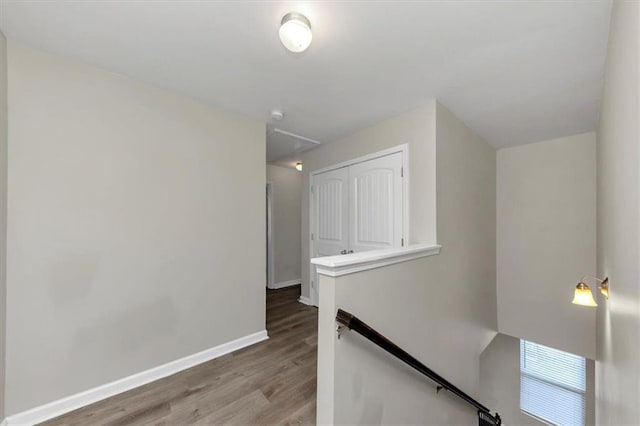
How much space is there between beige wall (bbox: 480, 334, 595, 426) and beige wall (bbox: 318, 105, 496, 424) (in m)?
0.97

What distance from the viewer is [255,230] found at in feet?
9.22

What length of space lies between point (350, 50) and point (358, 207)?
1803 millimetres

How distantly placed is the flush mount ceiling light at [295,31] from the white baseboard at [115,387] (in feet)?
8.51

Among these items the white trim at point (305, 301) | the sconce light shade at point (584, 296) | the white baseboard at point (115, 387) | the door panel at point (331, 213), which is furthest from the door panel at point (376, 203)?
the white baseboard at point (115, 387)

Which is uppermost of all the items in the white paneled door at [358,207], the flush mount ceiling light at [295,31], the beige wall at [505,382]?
the flush mount ceiling light at [295,31]

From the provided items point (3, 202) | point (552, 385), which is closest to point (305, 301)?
point (3, 202)

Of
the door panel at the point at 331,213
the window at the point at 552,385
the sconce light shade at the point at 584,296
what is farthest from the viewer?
the window at the point at 552,385

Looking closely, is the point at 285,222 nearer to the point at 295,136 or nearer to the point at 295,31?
the point at 295,136

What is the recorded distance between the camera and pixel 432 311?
231cm

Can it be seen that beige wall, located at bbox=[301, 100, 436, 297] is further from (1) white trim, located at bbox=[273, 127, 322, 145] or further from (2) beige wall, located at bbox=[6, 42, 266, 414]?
(2) beige wall, located at bbox=[6, 42, 266, 414]

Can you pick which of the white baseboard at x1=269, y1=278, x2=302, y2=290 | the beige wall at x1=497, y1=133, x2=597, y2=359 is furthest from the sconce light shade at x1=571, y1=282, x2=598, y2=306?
the white baseboard at x1=269, y1=278, x2=302, y2=290

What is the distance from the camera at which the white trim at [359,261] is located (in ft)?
4.79

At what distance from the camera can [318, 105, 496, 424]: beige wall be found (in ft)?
4.98

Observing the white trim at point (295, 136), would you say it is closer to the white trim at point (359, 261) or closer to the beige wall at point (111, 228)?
the beige wall at point (111, 228)
